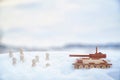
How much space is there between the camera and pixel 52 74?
1700mm

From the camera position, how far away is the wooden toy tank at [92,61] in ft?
5.62

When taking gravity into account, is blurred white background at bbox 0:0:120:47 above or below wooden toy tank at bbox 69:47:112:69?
above

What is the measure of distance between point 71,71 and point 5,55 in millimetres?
500

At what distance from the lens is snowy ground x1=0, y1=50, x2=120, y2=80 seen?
5.53ft

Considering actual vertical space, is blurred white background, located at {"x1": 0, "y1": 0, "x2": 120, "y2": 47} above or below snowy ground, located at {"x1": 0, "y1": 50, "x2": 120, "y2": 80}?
above

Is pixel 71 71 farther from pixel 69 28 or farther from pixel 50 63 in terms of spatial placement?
pixel 69 28

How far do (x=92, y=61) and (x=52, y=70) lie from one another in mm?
306

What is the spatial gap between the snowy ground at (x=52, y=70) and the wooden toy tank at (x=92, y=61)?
0.03m

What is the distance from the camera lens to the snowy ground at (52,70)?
168 centimetres

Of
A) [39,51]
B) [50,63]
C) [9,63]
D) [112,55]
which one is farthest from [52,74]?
[112,55]

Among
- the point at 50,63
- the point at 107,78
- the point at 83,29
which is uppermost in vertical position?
the point at 83,29

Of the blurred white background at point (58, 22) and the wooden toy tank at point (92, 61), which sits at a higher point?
the blurred white background at point (58, 22)

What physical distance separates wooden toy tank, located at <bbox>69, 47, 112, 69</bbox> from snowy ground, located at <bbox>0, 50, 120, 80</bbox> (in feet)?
0.10

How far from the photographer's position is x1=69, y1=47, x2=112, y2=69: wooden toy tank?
1.71 meters
